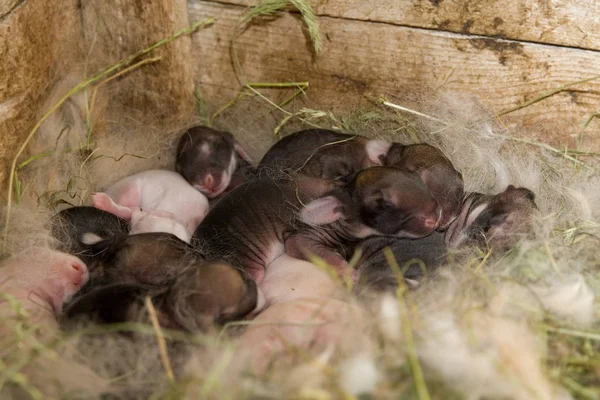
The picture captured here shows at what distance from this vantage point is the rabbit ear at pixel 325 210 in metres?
3.07

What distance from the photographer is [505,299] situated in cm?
218

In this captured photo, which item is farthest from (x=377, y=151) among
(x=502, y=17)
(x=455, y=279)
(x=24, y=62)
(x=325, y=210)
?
(x=24, y=62)

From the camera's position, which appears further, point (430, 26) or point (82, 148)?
point (82, 148)

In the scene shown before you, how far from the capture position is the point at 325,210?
121 inches

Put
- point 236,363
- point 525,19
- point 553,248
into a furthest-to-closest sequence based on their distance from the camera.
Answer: point 525,19 < point 553,248 < point 236,363

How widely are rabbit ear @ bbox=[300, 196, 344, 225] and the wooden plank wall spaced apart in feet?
2.42

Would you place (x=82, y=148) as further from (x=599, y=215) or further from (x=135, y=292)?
(x=599, y=215)

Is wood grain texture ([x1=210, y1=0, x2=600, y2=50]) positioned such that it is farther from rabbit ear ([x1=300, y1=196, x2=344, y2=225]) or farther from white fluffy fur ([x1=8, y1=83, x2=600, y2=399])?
rabbit ear ([x1=300, y1=196, x2=344, y2=225])

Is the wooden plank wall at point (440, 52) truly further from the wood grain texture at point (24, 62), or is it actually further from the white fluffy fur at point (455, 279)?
the wood grain texture at point (24, 62)

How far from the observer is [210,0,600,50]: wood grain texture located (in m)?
3.04

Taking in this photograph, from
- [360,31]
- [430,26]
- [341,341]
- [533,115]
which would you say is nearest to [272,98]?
[360,31]

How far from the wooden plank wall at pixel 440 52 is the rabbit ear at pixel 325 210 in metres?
0.74

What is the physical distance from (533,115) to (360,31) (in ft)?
3.01

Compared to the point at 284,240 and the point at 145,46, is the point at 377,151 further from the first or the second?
the point at 145,46
